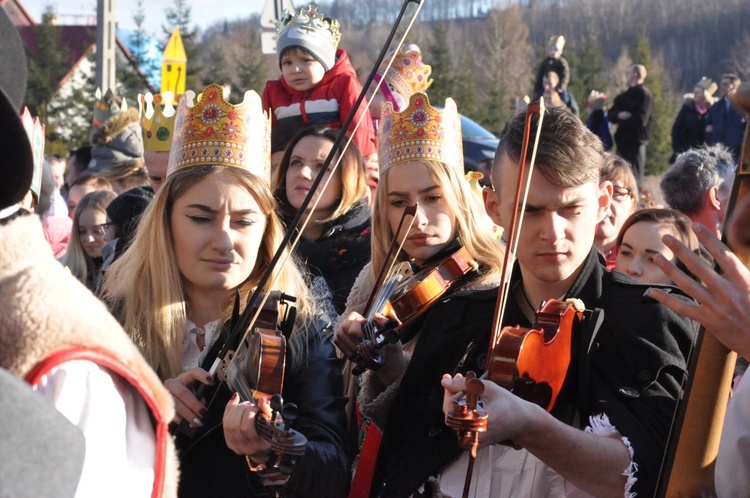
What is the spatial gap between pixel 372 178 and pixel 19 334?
4.91m

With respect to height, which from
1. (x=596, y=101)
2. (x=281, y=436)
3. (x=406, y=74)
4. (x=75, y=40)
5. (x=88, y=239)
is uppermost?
(x=75, y=40)

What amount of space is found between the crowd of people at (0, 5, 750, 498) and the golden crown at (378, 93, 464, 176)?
0.4 inches

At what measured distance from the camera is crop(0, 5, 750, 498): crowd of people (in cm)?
162

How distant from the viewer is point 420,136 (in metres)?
4.70

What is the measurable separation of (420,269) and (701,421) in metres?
1.91

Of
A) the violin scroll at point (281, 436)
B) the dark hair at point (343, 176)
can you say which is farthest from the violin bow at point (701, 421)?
the dark hair at point (343, 176)

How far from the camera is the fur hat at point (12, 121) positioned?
5.14 feet

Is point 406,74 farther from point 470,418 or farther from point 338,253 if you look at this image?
point 470,418

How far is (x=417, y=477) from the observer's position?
9.91ft

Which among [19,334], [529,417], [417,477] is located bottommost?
[417,477]

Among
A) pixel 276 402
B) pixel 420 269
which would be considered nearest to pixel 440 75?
pixel 420 269


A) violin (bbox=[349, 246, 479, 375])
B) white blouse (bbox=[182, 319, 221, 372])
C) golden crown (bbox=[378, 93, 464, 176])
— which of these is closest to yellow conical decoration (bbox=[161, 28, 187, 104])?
golden crown (bbox=[378, 93, 464, 176])

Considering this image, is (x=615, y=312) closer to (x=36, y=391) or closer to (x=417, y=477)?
(x=417, y=477)

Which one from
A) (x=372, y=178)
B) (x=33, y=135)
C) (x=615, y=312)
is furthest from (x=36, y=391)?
(x=372, y=178)
